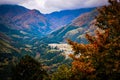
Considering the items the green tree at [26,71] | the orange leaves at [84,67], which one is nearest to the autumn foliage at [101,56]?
the orange leaves at [84,67]

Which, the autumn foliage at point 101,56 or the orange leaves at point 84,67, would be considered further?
the autumn foliage at point 101,56

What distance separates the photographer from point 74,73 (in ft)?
102

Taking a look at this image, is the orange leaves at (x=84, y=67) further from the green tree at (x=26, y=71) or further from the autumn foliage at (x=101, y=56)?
the green tree at (x=26, y=71)

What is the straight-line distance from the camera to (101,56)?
96.1 ft

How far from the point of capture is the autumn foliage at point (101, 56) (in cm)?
2898

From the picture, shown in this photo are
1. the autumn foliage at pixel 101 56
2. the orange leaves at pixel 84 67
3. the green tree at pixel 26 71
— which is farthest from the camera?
the green tree at pixel 26 71

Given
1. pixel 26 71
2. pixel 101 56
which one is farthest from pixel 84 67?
pixel 26 71

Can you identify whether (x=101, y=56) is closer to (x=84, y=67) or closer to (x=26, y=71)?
(x=84, y=67)

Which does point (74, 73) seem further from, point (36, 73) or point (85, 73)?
point (36, 73)

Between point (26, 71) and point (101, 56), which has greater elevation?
point (101, 56)

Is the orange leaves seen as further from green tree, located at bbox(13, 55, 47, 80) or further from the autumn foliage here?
green tree, located at bbox(13, 55, 47, 80)

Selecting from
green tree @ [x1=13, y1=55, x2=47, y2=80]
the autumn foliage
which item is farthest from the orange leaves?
green tree @ [x1=13, y1=55, x2=47, y2=80]

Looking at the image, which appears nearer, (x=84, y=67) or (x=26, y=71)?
(x=84, y=67)

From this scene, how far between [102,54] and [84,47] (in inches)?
150
